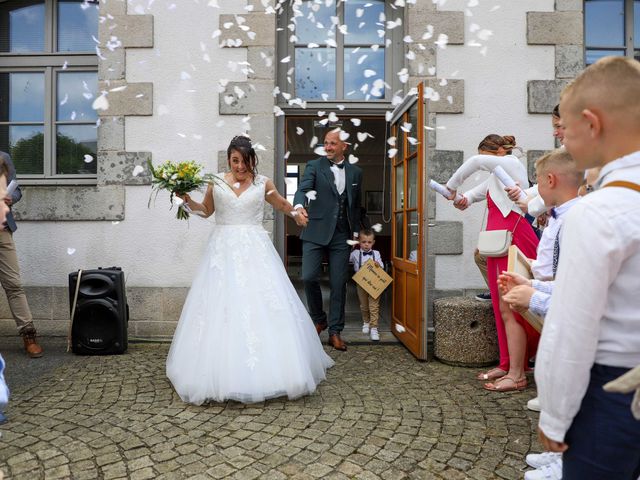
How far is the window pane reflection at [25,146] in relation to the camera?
5781 mm

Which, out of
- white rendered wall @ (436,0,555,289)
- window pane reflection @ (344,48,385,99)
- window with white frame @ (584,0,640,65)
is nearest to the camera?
white rendered wall @ (436,0,555,289)

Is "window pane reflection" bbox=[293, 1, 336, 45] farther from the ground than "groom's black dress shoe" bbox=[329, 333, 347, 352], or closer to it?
farther from the ground

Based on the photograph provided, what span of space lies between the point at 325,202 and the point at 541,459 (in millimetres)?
3174

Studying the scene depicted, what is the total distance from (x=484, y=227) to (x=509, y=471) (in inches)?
82.5

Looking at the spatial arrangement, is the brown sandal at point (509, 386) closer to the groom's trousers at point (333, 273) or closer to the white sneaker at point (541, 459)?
the white sneaker at point (541, 459)

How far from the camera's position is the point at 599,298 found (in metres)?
1.14

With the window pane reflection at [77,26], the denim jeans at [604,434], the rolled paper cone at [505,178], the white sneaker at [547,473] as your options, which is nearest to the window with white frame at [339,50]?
the window pane reflection at [77,26]

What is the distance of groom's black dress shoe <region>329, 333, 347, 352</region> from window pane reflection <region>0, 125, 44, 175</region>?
12.2 feet

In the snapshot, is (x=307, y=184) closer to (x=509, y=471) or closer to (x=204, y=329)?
(x=204, y=329)

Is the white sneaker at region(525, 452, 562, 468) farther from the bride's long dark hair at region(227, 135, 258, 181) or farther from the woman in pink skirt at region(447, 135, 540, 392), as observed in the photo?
the bride's long dark hair at region(227, 135, 258, 181)

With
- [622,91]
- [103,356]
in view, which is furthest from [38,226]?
[622,91]

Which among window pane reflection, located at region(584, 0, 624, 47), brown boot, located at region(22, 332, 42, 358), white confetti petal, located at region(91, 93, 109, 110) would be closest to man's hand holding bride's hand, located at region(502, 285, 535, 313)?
brown boot, located at region(22, 332, 42, 358)

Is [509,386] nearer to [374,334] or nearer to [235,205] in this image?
[374,334]

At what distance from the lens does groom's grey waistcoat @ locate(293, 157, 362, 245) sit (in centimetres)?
512
